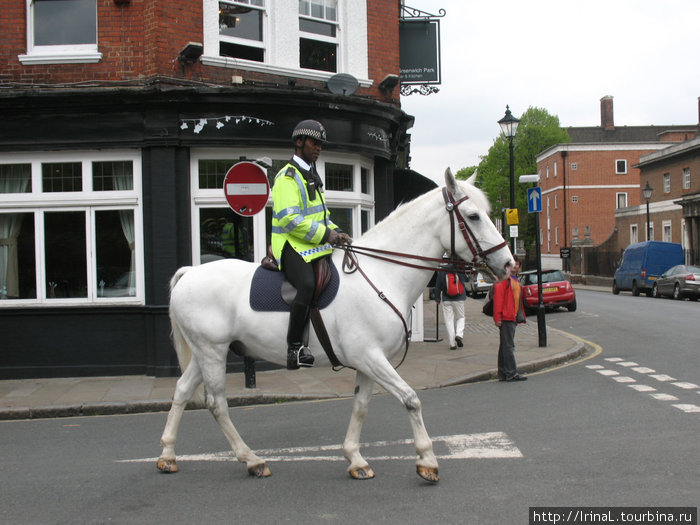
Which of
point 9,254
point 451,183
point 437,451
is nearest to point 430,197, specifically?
point 451,183

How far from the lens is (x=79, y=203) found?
38.2ft

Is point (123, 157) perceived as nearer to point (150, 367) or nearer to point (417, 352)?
point (150, 367)

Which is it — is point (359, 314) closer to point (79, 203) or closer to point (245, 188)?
point (245, 188)

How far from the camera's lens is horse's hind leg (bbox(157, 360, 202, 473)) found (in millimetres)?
5766

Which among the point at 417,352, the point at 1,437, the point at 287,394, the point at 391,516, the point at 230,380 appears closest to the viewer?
the point at 391,516

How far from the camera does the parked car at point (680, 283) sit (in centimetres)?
3034

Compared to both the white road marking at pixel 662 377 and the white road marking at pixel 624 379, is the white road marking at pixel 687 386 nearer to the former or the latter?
the white road marking at pixel 662 377

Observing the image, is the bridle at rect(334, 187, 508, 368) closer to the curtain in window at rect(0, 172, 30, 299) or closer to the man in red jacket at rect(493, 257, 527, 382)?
the man in red jacket at rect(493, 257, 527, 382)

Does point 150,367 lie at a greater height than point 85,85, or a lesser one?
lesser

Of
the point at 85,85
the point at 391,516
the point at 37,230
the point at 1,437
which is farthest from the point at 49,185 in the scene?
the point at 391,516

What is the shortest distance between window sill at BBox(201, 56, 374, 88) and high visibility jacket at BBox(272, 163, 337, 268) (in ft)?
23.8

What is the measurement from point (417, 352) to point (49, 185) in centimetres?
785

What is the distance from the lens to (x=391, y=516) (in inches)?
177

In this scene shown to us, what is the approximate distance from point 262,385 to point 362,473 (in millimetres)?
5217
